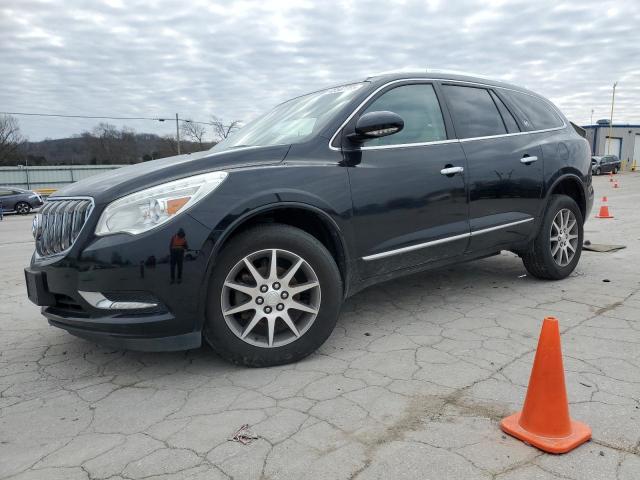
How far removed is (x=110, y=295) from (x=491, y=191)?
9.75 feet

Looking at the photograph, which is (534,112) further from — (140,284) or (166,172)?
(140,284)

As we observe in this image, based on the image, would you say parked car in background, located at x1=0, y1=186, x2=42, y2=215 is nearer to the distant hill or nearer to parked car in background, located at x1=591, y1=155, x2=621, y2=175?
the distant hill

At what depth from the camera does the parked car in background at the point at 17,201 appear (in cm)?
2288

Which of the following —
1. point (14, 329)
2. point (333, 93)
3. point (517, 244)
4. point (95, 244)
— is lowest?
point (14, 329)

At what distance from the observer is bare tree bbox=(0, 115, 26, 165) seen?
55.0 meters

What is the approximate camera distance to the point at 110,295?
278 cm

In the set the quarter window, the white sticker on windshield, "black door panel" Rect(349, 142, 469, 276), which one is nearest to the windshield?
the white sticker on windshield

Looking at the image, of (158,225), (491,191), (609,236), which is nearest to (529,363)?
(491,191)

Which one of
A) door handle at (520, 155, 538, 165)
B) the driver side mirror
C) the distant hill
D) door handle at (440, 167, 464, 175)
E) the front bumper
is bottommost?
the front bumper

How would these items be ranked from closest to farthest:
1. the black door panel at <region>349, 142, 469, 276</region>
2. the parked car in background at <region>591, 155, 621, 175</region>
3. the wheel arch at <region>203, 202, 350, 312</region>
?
1. the wheel arch at <region>203, 202, 350, 312</region>
2. the black door panel at <region>349, 142, 469, 276</region>
3. the parked car in background at <region>591, 155, 621, 175</region>

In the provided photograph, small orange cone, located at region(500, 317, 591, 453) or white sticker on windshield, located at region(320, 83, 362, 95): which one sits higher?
white sticker on windshield, located at region(320, 83, 362, 95)

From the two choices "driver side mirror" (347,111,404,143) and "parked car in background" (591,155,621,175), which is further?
"parked car in background" (591,155,621,175)

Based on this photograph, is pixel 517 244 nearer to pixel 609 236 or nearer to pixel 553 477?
pixel 553 477

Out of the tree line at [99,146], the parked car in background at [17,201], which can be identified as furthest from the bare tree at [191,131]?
the parked car in background at [17,201]
